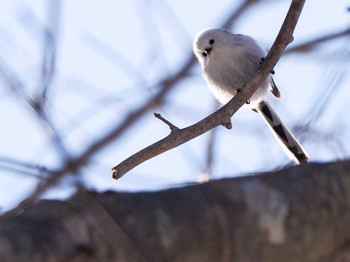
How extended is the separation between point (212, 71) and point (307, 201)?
2010 mm

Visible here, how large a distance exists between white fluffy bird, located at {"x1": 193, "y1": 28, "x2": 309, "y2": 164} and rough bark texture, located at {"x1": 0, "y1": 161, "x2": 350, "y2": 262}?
1848 mm

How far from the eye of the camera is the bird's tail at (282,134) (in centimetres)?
261

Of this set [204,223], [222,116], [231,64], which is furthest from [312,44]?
[204,223]

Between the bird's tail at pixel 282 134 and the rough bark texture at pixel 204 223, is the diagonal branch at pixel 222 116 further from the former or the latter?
the bird's tail at pixel 282 134

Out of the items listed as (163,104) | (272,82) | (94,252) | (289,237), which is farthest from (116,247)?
(272,82)

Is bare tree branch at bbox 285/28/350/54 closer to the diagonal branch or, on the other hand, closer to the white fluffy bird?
the white fluffy bird

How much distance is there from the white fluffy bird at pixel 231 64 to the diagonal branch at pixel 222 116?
3.38 ft

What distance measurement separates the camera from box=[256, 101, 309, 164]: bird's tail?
2613mm

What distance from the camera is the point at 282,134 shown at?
2.84 metres

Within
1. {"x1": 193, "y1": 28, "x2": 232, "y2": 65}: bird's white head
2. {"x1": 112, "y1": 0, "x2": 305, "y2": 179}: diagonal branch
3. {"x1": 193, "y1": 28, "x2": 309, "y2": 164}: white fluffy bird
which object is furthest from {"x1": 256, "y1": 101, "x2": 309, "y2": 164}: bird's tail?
{"x1": 112, "y1": 0, "x2": 305, "y2": 179}: diagonal branch

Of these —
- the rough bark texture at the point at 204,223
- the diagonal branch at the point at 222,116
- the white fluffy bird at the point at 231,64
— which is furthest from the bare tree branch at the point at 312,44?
the rough bark texture at the point at 204,223

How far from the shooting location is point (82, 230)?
2.29ft

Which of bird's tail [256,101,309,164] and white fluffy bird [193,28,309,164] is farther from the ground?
white fluffy bird [193,28,309,164]

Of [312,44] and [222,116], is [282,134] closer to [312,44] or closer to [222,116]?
[312,44]
